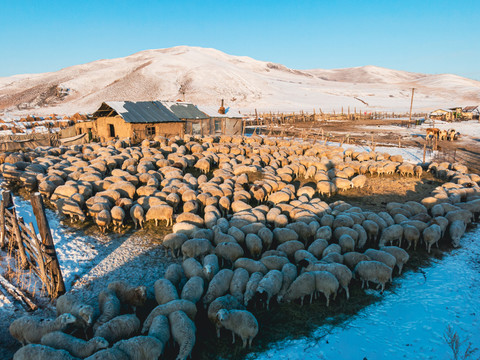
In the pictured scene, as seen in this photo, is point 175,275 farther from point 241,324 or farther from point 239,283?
point 241,324

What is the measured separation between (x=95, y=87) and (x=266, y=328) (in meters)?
95.5

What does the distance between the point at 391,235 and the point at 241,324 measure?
6.42m

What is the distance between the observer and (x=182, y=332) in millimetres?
5738

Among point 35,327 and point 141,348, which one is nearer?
point 141,348

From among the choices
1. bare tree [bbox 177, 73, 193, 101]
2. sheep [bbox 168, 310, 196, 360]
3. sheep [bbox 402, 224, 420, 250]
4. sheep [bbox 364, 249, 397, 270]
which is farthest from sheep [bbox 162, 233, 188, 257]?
bare tree [bbox 177, 73, 193, 101]

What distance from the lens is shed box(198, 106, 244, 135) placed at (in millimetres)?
29609

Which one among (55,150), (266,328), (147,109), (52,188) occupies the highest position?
(147,109)

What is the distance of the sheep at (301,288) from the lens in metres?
7.25

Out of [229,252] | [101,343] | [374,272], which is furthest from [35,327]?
[374,272]

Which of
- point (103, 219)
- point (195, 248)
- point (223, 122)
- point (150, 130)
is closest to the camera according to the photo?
point (195, 248)

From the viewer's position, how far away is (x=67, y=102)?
79.5 m

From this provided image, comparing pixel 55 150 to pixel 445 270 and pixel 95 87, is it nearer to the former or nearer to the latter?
pixel 445 270

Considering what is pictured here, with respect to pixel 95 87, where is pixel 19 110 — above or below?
below

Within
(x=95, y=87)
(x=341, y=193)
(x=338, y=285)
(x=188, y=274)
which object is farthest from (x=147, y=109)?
(x=95, y=87)
